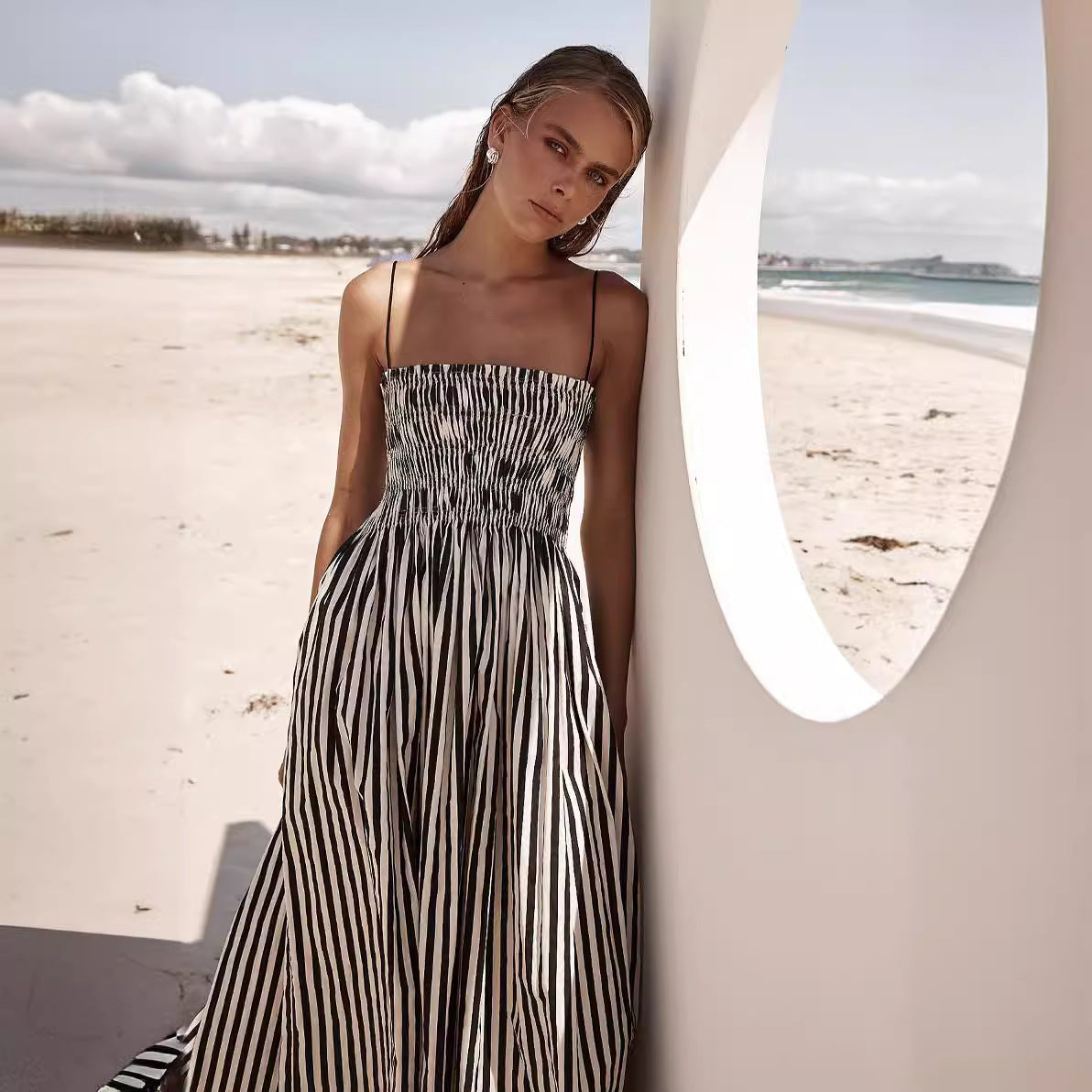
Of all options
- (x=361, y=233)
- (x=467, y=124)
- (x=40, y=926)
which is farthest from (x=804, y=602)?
(x=467, y=124)

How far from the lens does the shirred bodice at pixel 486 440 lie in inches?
65.1

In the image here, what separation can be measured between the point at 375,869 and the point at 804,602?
0.74 meters

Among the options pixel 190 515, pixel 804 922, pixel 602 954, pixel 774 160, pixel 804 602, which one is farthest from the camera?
pixel 774 160

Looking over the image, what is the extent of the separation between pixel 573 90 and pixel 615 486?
0.54 meters

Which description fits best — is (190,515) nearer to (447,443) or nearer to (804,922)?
(447,443)

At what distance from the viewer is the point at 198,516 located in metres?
7.38

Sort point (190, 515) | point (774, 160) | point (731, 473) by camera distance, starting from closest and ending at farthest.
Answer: point (731, 473) < point (190, 515) < point (774, 160)

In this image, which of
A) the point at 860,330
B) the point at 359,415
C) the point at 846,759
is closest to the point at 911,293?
the point at 860,330

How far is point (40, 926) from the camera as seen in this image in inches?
106

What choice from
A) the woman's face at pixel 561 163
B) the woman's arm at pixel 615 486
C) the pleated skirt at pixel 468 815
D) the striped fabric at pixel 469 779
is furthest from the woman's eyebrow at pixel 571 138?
the pleated skirt at pixel 468 815

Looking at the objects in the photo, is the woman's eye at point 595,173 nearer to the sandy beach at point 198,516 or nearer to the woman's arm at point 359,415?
the woman's arm at point 359,415

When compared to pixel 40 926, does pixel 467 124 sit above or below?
above

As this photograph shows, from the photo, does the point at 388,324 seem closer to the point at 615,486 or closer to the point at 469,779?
the point at 615,486

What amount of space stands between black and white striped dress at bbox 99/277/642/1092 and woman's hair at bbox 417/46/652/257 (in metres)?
0.29
